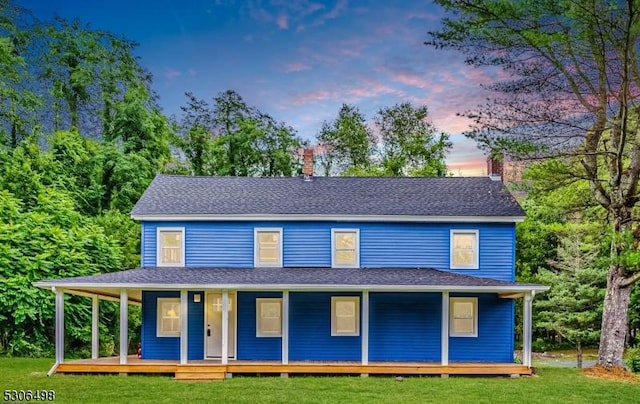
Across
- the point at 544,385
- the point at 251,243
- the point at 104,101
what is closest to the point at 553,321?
the point at 544,385

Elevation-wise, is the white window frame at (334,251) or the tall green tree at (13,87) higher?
the tall green tree at (13,87)

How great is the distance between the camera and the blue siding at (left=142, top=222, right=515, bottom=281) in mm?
19625

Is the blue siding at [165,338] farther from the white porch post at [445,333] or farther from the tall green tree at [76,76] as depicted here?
the tall green tree at [76,76]

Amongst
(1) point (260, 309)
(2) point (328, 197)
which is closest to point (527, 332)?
(2) point (328, 197)

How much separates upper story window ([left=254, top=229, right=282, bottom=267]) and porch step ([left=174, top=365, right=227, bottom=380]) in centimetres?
422

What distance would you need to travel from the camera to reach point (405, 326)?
18812 millimetres

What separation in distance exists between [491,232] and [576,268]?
12009 millimetres

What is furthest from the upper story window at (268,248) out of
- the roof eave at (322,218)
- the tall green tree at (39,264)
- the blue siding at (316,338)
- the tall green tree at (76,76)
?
the tall green tree at (76,76)

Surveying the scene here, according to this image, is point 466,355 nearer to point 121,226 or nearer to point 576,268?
point 576,268

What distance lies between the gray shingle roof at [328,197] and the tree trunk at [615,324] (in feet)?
11.7

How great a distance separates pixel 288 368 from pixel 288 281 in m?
2.38

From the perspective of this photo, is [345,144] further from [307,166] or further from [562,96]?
[562,96]

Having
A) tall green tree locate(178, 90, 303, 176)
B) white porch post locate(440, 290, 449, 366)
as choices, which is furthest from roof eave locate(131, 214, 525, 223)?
tall green tree locate(178, 90, 303, 176)

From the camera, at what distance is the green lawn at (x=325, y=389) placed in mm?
13062
